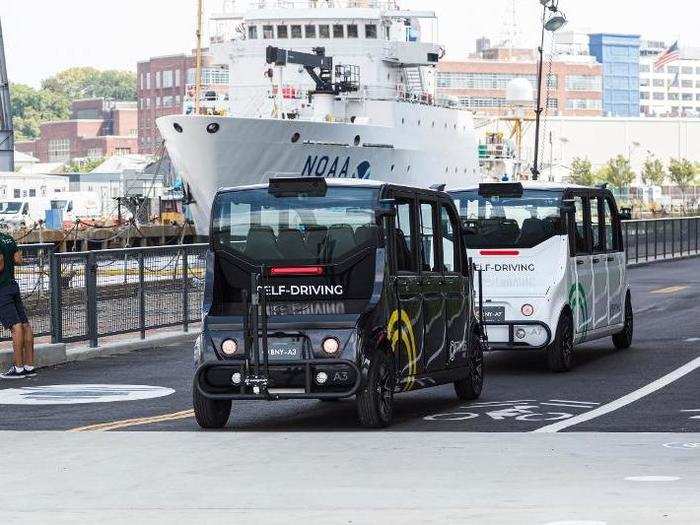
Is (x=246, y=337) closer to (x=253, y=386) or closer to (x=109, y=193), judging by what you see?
(x=253, y=386)

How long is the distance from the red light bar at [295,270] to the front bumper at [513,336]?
525 cm

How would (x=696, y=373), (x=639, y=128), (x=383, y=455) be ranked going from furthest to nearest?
(x=639, y=128), (x=696, y=373), (x=383, y=455)

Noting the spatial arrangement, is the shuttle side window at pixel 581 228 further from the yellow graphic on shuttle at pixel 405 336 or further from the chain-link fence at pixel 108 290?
the chain-link fence at pixel 108 290

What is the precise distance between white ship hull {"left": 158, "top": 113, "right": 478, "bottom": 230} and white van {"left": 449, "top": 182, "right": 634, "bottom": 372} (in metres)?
41.7

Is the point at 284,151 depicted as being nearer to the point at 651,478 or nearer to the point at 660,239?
the point at 660,239

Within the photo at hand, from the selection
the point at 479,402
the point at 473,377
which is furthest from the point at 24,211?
the point at 479,402

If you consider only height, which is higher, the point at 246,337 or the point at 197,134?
the point at 197,134

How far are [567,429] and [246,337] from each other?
2.64m

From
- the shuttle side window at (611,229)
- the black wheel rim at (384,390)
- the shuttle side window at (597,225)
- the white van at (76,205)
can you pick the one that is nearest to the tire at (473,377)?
the black wheel rim at (384,390)

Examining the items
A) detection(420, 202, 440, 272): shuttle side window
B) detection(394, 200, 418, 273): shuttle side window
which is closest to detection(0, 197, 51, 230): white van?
detection(420, 202, 440, 272): shuttle side window

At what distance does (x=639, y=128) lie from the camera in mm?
182750

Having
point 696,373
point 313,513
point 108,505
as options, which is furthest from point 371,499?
point 696,373

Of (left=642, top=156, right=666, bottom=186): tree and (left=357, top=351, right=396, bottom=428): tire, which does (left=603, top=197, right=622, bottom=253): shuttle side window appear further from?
(left=642, top=156, right=666, bottom=186): tree

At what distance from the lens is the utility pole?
44594 mm
